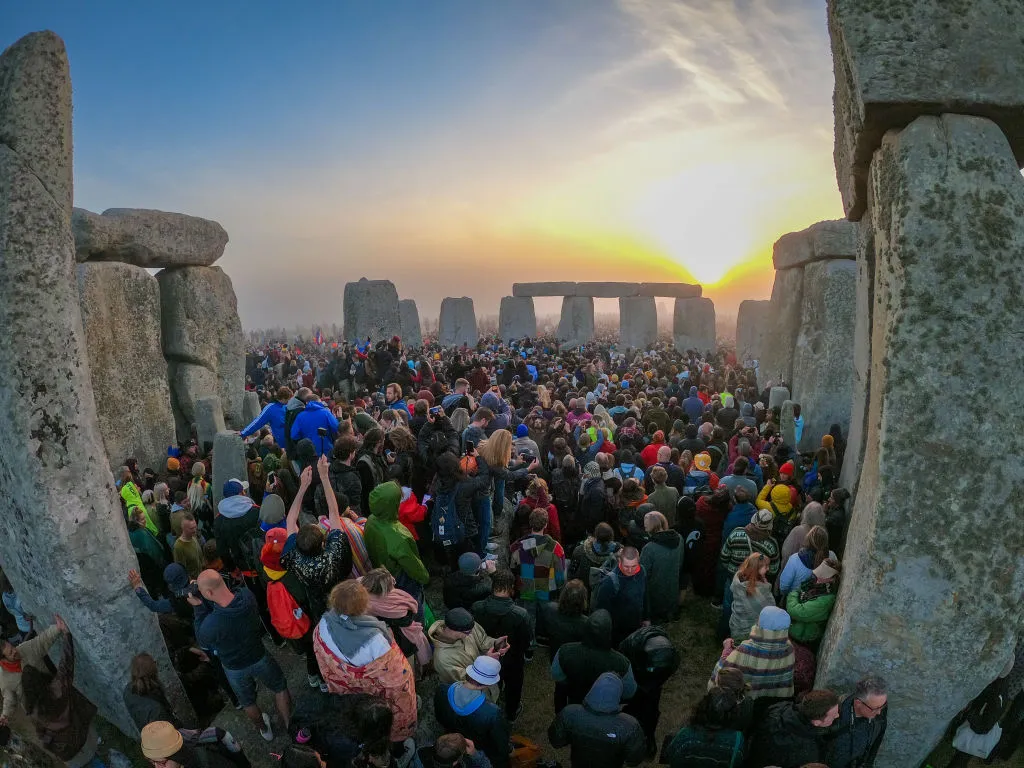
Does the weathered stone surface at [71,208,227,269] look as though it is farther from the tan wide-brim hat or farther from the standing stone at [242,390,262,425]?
the tan wide-brim hat

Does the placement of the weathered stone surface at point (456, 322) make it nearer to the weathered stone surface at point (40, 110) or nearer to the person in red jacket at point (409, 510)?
the person in red jacket at point (409, 510)

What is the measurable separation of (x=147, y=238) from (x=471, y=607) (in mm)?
8068

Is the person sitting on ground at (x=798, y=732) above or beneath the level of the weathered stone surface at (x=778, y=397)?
beneath

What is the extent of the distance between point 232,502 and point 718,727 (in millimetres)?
3872

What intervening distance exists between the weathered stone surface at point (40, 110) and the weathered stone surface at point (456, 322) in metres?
27.6

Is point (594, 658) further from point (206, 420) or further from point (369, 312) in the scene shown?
point (369, 312)

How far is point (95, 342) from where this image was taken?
8.10 meters

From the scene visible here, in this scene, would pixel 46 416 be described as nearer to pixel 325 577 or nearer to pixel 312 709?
pixel 325 577

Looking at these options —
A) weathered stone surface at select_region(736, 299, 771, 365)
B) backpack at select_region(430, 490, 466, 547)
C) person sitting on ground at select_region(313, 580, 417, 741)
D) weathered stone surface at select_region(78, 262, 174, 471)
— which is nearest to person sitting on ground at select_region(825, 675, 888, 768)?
person sitting on ground at select_region(313, 580, 417, 741)

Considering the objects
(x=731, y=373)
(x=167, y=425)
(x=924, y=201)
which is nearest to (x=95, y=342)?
(x=167, y=425)

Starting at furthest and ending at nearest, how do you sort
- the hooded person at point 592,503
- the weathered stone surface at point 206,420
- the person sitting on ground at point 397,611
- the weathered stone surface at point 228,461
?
the weathered stone surface at point 206,420 < the weathered stone surface at point 228,461 < the hooded person at point 592,503 < the person sitting on ground at point 397,611

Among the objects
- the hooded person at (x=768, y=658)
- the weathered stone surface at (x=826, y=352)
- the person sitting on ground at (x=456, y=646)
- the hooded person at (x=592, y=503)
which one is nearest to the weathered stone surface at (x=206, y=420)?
the hooded person at (x=592, y=503)

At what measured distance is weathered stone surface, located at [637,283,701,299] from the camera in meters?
28.9

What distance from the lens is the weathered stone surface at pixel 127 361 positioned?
8125 mm
